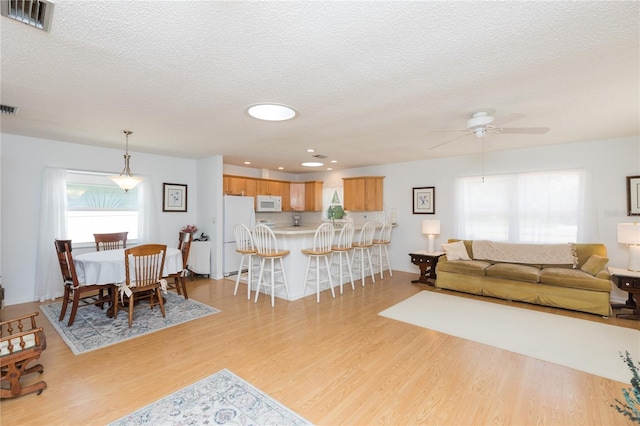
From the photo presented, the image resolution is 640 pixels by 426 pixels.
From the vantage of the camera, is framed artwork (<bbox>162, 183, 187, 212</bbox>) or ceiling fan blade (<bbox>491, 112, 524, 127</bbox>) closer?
ceiling fan blade (<bbox>491, 112, 524, 127</bbox>)

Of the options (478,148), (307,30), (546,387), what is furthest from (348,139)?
(546,387)

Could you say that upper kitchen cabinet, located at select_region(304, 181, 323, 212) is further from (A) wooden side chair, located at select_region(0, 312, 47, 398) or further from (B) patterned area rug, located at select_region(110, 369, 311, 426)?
(A) wooden side chair, located at select_region(0, 312, 47, 398)

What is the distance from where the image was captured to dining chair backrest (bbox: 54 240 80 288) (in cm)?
316

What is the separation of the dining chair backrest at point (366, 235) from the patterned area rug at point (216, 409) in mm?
3357

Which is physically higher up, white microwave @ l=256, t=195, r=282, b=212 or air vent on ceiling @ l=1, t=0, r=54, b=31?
air vent on ceiling @ l=1, t=0, r=54, b=31

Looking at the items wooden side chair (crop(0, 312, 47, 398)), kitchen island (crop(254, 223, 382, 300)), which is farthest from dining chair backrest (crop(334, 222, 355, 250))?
wooden side chair (crop(0, 312, 47, 398))

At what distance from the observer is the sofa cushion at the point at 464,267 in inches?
175

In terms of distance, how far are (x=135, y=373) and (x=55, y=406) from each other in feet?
1.59

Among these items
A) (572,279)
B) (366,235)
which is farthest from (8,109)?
Answer: (572,279)

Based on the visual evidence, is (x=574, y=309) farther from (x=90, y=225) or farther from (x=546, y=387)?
(x=90, y=225)

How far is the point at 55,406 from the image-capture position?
76.2 inches

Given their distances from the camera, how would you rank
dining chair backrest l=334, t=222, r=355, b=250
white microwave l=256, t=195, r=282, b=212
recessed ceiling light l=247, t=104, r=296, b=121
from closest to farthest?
1. recessed ceiling light l=247, t=104, r=296, b=121
2. dining chair backrest l=334, t=222, r=355, b=250
3. white microwave l=256, t=195, r=282, b=212

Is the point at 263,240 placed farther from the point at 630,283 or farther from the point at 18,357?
the point at 630,283

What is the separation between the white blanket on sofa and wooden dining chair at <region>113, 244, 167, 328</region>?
4.79 m
